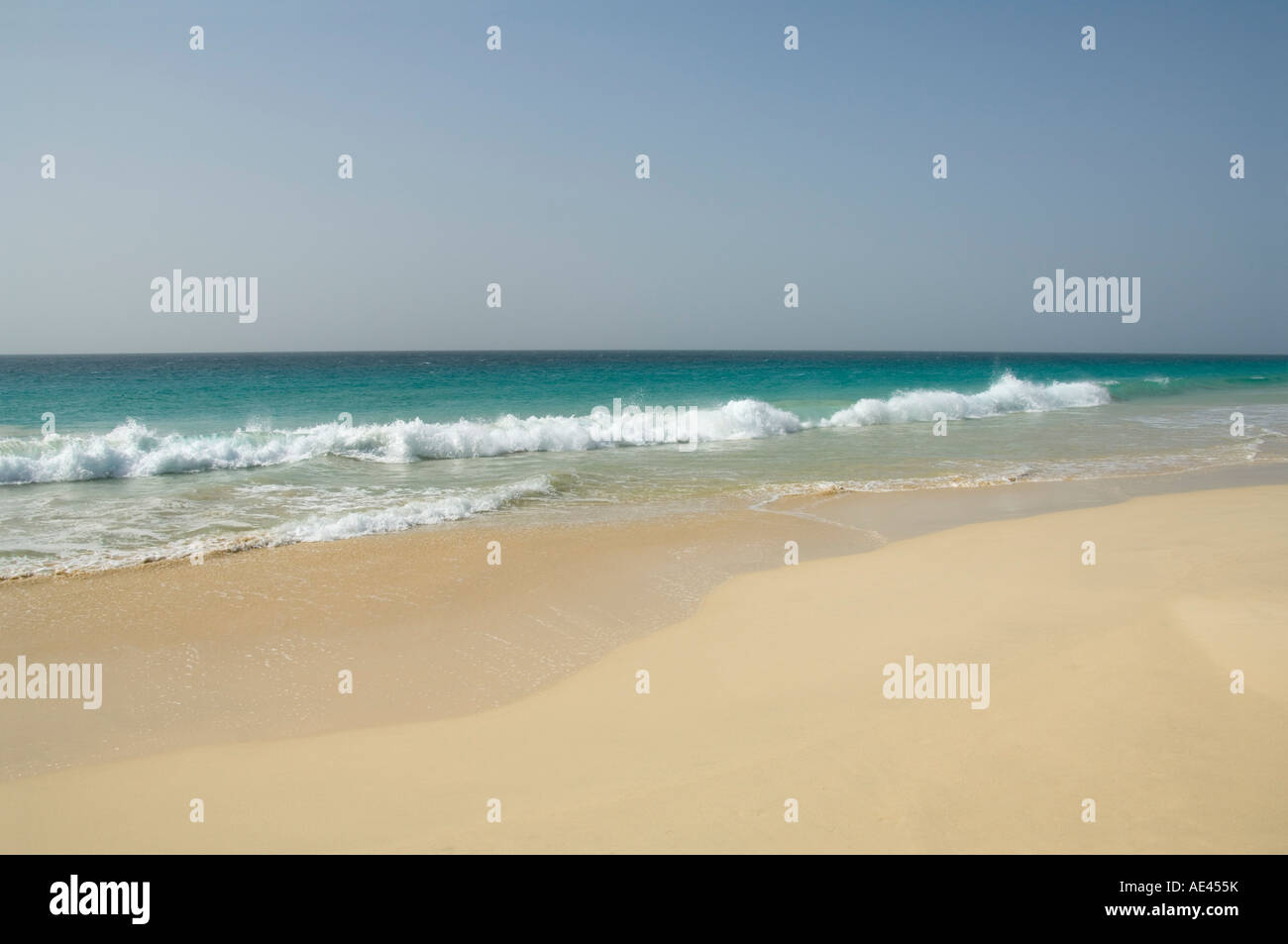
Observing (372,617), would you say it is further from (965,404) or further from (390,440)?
(965,404)

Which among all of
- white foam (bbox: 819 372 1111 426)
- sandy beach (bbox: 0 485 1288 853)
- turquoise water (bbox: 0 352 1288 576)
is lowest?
sandy beach (bbox: 0 485 1288 853)

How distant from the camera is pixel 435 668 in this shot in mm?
5391

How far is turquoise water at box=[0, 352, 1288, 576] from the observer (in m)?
10.4

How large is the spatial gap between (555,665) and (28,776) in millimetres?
3042

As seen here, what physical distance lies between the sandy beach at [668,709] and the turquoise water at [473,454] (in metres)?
2.95

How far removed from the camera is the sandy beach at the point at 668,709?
3443mm

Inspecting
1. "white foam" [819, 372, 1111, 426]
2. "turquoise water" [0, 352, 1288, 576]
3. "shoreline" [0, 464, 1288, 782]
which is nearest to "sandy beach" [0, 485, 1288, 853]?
"shoreline" [0, 464, 1288, 782]

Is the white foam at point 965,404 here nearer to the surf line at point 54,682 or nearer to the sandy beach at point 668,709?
the sandy beach at point 668,709

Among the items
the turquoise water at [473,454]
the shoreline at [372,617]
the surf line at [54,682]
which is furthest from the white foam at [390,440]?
the surf line at [54,682]

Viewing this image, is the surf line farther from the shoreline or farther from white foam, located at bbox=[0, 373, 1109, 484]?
white foam, located at bbox=[0, 373, 1109, 484]

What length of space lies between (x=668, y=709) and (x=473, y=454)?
47.3 feet

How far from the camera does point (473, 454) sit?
718 inches

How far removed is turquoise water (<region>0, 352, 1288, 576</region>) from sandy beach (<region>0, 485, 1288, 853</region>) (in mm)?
2951

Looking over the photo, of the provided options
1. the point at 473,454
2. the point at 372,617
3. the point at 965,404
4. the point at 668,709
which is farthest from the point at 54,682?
the point at 965,404
